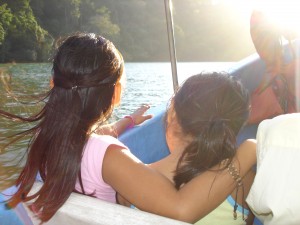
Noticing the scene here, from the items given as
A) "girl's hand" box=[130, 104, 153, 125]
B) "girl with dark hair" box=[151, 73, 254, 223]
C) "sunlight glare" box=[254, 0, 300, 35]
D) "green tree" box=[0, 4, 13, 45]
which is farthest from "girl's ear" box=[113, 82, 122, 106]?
"green tree" box=[0, 4, 13, 45]

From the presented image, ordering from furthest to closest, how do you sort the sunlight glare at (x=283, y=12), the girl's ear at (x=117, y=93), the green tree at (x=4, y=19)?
1. the green tree at (x=4, y=19)
2. the sunlight glare at (x=283, y=12)
3. the girl's ear at (x=117, y=93)

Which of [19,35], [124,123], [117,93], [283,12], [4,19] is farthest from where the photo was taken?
[4,19]

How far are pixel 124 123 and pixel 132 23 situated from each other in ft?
40.7

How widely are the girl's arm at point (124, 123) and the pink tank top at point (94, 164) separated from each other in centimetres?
31

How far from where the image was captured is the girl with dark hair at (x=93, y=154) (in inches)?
28.6

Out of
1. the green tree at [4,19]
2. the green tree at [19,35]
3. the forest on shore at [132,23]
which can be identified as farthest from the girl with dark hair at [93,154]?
the green tree at [4,19]

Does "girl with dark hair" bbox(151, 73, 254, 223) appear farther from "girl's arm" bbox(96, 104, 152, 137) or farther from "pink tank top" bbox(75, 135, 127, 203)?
"girl's arm" bbox(96, 104, 152, 137)

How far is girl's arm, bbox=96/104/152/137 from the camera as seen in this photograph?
1203 mm

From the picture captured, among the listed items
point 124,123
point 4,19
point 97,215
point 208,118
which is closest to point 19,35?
point 4,19

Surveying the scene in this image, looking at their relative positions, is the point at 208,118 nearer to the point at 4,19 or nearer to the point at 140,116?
the point at 140,116

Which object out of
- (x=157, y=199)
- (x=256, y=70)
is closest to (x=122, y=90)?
(x=157, y=199)

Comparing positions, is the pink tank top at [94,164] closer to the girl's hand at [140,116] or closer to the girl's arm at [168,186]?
the girl's arm at [168,186]

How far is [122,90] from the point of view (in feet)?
2.81

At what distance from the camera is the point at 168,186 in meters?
0.73
